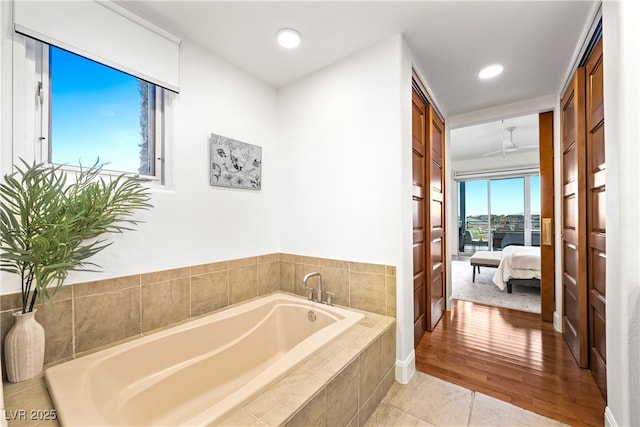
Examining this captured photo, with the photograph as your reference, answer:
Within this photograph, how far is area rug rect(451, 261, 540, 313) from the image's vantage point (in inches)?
137

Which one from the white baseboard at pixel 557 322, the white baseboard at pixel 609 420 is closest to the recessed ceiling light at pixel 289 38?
the white baseboard at pixel 609 420

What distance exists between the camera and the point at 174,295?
1.87m

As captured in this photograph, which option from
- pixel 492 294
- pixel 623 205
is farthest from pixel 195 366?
pixel 492 294

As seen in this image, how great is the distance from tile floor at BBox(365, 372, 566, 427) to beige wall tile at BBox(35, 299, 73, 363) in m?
1.73

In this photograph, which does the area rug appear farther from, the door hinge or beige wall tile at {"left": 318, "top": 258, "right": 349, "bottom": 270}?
the door hinge

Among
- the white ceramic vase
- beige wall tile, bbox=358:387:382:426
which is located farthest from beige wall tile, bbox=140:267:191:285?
beige wall tile, bbox=358:387:382:426

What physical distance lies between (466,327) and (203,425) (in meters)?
2.76

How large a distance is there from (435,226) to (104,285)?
9.33 feet

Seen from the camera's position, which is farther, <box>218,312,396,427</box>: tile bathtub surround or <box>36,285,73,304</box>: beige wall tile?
<box>36,285,73,304</box>: beige wall tile

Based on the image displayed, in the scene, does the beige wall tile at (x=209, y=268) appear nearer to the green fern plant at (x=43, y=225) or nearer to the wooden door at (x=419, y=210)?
the green fern plant at (x=43, y=225)

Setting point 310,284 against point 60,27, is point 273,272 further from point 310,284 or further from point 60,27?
point 60,27

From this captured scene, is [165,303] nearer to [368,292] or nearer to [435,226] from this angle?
[368,292]

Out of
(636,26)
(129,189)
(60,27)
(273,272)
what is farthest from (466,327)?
(60,27)

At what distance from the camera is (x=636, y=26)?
1175 mm
